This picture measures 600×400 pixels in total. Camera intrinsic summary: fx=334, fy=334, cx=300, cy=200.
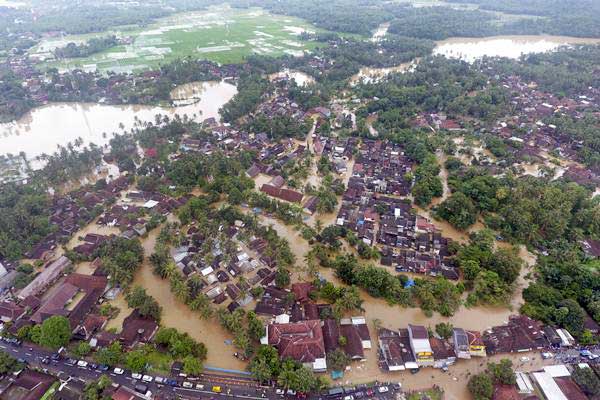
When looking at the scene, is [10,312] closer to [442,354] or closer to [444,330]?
[442,354]

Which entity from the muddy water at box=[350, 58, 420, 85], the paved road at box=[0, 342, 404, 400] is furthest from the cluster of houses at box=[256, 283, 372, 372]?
the muddy water at box=[350, 58, 420, 85]

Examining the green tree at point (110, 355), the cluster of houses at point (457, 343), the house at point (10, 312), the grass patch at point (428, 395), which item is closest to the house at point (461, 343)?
the cluster of houses at point (457, 343)

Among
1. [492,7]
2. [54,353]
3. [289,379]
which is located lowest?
[54,353]

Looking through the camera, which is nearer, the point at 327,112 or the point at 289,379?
the point at 289,379

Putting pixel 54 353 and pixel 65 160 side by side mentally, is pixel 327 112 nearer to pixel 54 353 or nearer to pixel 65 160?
pixel 65 160

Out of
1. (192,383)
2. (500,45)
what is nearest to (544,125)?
(500,45)

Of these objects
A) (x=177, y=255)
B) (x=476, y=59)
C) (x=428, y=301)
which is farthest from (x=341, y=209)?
(x=476, y=59)
